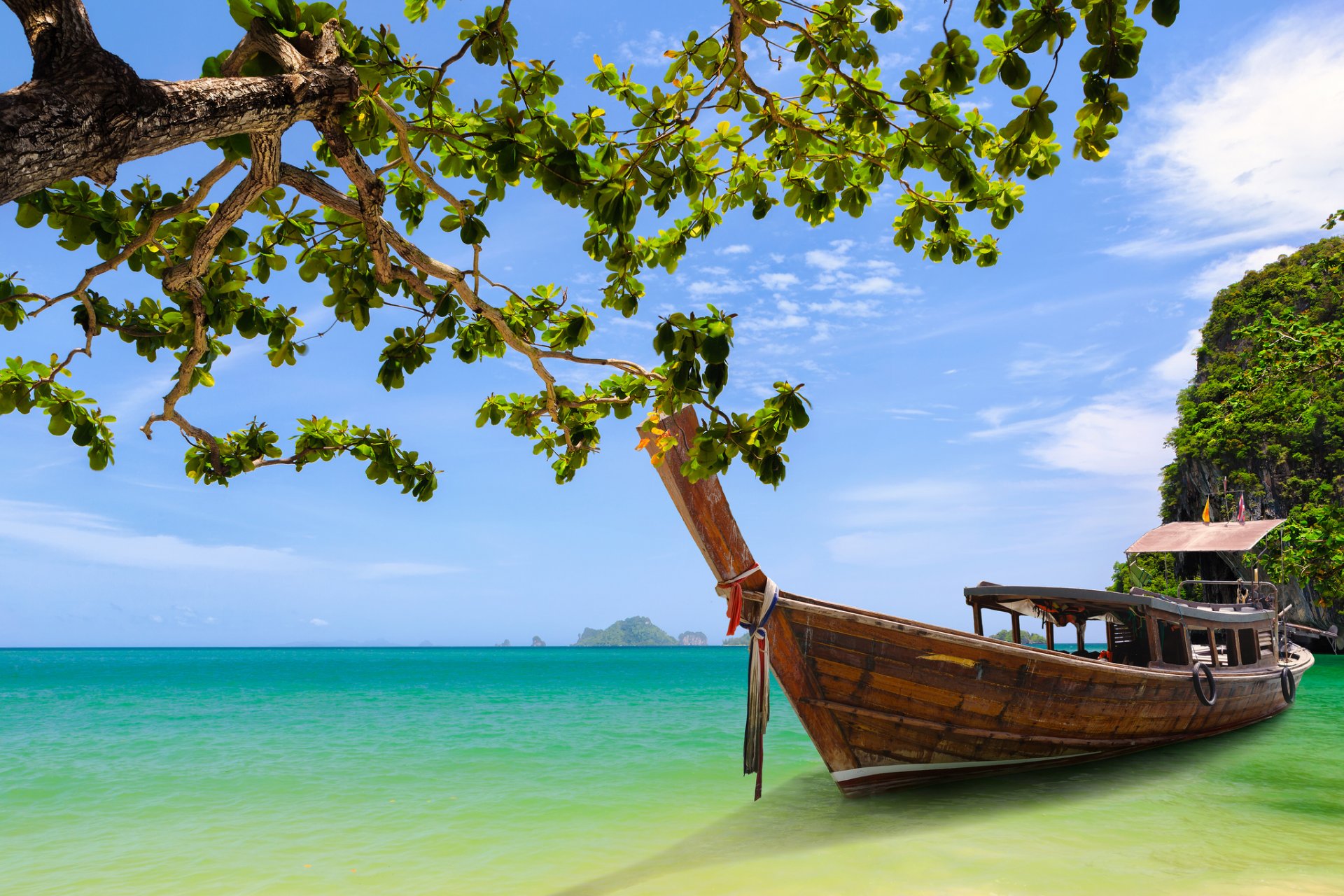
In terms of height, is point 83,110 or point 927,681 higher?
point 83,110

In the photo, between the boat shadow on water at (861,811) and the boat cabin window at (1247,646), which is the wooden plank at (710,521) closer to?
the boat shadow on water at (861,811)

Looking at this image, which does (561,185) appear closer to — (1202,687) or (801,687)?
(801,687)

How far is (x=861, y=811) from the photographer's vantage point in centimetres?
732

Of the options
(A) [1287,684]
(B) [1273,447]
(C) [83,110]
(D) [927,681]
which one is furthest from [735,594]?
(B) [1273,447]

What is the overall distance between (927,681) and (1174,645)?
549cm

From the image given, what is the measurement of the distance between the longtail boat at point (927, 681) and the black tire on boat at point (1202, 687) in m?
0.04

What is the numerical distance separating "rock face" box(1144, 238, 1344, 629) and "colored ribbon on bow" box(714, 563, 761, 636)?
2102cm

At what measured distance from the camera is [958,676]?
282 inches

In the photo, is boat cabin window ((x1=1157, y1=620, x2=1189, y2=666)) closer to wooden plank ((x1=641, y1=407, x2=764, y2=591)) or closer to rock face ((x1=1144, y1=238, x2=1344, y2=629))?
wooden plank ((x1=641, y1=407, x2=764, y2=591))

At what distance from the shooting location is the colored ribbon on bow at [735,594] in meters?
5.78

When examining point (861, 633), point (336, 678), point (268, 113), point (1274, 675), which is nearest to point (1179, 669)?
point (1274, 675)

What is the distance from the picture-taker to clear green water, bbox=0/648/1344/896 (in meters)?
5.82

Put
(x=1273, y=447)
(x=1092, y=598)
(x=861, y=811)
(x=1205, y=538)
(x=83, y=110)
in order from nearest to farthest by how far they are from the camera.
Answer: (x=83, y=110) < (x=861, y=811) < (x=1092, y=598) < (x=1205, y=538) < (x=1273, y=447)

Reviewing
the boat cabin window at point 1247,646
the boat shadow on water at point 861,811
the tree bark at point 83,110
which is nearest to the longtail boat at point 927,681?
the boat shadow on water at point 861,811
